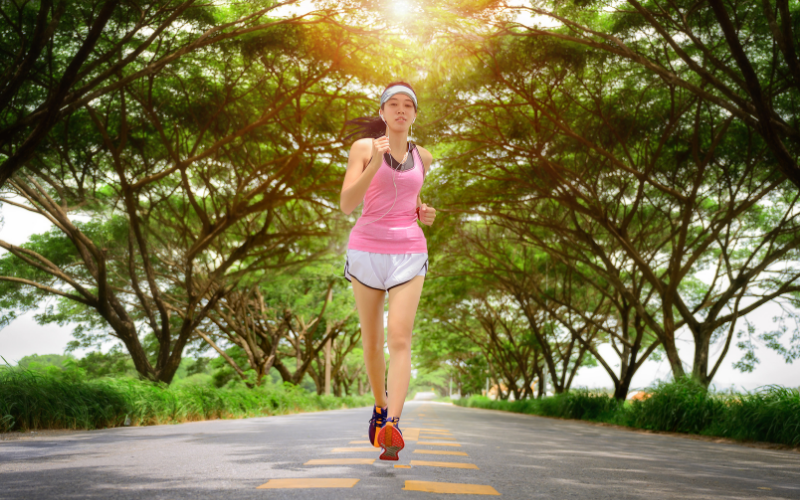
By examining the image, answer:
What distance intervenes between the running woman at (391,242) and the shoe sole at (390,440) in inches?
1.8

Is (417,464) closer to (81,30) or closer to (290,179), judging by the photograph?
(81,30)

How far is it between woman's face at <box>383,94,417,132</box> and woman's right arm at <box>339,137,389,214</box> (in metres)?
0.15

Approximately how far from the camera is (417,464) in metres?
5.01

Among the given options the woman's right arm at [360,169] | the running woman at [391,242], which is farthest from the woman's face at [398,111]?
the woman's right arm at [360,169]

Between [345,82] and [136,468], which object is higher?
[345,82]

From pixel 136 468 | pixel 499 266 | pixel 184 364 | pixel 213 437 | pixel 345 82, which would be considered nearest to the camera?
pixel 136 468

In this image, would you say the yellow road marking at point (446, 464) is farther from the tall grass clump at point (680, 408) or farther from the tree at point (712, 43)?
the tall grass clump at point (680, 408)

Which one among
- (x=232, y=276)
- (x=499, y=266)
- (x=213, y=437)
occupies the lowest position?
(x=213, y=437)

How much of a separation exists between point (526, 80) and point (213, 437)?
9186 mm

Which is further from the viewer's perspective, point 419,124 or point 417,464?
point 419,124

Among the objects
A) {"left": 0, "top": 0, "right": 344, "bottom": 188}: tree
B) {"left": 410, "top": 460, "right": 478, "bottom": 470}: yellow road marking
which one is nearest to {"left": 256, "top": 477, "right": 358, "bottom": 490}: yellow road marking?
{"left": 410, "top": 460, "right": 478, "bottom": 470}: yellow road marking

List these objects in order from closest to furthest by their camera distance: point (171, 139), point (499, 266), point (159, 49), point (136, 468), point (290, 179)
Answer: point (136, 468)
point (159, 49)
point (171, 139)
point (290, 179)
point (499, 266)

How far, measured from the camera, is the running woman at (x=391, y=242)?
10.5 feet

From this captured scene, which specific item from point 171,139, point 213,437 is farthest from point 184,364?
point 213,437
